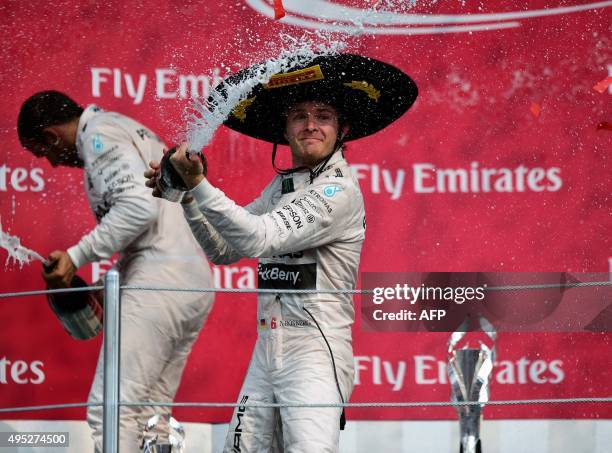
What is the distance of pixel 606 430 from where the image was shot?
503 cm

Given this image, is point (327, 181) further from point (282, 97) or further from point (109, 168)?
point (109, 168)

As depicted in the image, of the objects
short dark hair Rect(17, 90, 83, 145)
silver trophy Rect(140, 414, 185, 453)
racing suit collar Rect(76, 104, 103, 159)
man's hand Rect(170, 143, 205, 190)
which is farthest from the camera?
short dark hair Rect(17, 90, 83, 145)

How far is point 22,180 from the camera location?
513 cm

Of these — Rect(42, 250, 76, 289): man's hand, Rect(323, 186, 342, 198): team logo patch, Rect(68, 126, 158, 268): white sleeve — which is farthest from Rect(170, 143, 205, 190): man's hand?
Rect(42, 250, 76, 289): man's hand

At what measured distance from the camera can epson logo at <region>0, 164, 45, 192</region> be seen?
16.8 ft

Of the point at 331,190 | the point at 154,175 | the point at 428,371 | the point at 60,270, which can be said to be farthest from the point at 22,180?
the point at 331,190

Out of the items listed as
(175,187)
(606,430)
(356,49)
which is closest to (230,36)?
(356,49)

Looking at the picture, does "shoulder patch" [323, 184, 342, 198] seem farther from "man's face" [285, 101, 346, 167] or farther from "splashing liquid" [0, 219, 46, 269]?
"splashing liquid" [0, 219, 46, 269]

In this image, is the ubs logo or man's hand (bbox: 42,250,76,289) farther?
the ubs logo

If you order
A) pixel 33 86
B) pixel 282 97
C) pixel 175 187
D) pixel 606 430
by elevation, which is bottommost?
pixel 606 430

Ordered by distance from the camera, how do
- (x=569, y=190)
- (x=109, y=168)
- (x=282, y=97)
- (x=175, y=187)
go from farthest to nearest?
(x=569, y=190) → (x=109, y=168) → (x=282, y=97) → (x=175, y=187)

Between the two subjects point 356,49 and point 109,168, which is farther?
point 356,49

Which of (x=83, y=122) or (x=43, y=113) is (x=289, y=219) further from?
(x=43, y=113)

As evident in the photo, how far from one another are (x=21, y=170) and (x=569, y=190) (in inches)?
81.4
